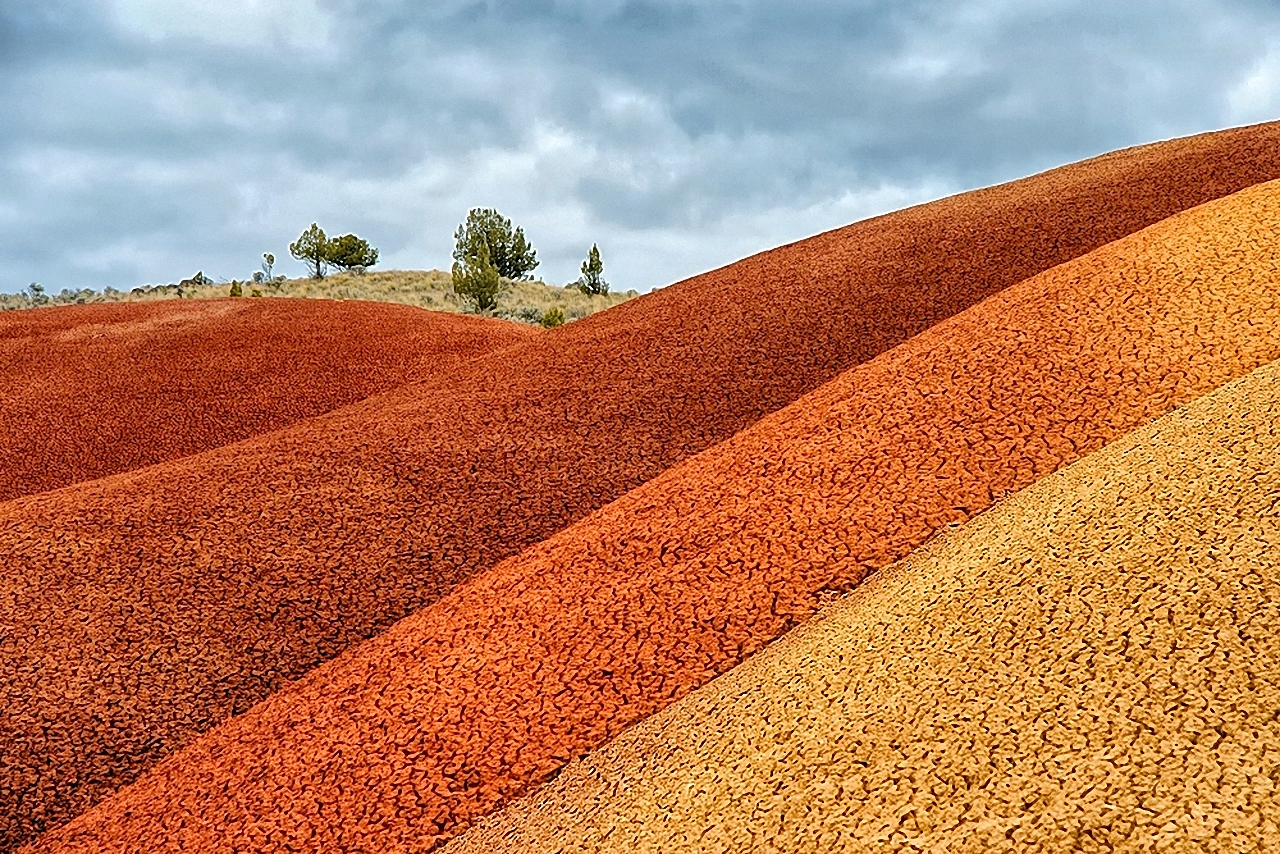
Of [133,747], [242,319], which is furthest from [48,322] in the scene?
[133,747]

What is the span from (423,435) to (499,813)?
577 centimetres

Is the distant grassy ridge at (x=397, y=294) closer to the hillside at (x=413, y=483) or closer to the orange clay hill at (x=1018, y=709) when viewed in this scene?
the hillside at (x=413, y=483)

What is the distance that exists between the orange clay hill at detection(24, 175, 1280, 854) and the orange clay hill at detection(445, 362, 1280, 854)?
42 cm

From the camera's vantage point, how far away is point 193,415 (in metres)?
14.4

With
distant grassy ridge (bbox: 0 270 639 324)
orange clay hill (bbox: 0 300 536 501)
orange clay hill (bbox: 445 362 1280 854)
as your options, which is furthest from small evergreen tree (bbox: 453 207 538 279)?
orange clay hill (bbox: 445 362 1280 854)

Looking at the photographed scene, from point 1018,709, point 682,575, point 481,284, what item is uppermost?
point 481,284

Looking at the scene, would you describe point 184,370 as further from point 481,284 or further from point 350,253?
point 350,253

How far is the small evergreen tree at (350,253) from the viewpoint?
175 feet

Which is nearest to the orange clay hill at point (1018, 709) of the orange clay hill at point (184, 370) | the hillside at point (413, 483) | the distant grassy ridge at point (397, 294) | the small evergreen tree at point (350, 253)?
the hillside at point (413, 483)

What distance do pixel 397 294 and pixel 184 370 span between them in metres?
22.4

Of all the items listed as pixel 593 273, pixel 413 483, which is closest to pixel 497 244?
pixel 593 273

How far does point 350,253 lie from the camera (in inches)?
2121

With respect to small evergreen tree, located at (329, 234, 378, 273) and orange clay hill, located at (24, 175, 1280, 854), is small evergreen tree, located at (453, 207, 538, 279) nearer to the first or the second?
small evergreen tree, located at (329, 234, 378, 273)

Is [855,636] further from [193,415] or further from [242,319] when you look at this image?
[242,319]
